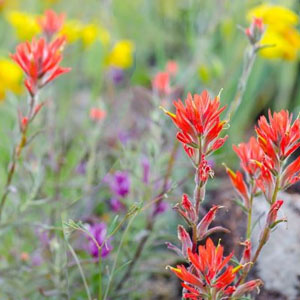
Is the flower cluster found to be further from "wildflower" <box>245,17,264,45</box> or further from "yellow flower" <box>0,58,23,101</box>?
"yellow flower" <box>0,58,23,101</box>

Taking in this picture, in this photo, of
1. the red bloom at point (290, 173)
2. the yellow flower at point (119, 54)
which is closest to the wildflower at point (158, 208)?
the red bloom at point (290, 173)

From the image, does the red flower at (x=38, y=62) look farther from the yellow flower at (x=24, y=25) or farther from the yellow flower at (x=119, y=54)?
the yellow flower at (x=119, y=54)

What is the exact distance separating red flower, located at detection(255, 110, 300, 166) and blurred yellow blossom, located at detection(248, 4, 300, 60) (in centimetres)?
109

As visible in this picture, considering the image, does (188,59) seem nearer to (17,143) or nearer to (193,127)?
(17,143)

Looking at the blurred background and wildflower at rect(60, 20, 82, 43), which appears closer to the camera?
the blurred background

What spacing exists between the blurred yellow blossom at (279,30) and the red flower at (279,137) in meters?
1.09

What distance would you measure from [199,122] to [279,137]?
0.33 ft

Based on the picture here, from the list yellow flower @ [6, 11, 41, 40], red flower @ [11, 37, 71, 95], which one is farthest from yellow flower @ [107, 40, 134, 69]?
red flower @ [11, 37, 71, 95]

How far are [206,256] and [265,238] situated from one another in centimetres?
12

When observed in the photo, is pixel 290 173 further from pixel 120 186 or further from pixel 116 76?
pixel 116 76

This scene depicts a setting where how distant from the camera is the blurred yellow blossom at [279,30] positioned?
5.90ft

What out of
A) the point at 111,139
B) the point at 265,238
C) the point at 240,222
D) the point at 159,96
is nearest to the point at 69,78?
the point at 111,139

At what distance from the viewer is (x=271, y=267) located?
1.13 m

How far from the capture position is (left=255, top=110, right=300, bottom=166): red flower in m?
0.73
